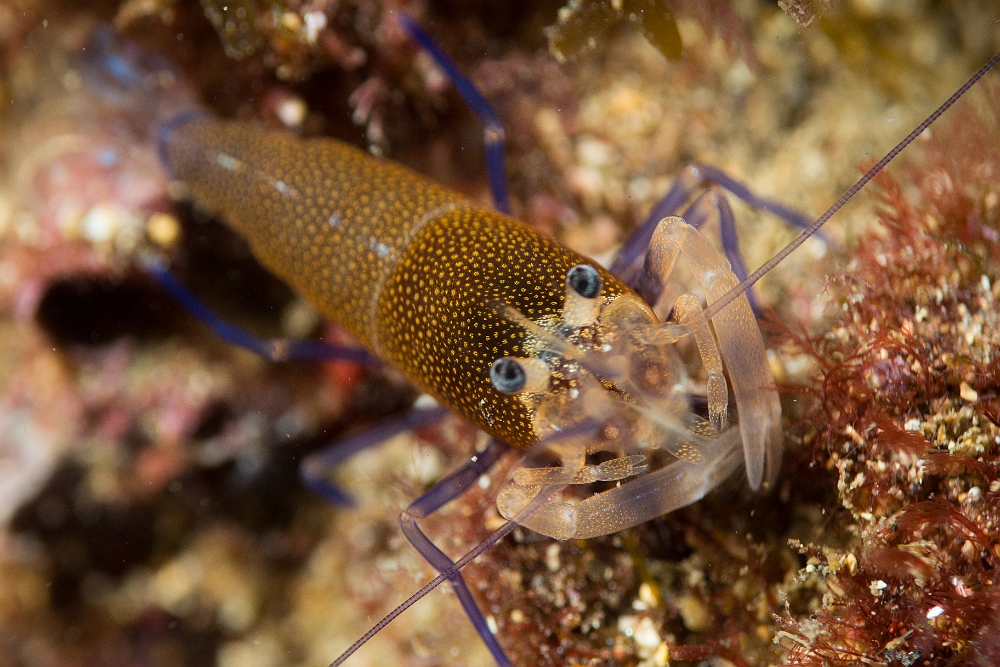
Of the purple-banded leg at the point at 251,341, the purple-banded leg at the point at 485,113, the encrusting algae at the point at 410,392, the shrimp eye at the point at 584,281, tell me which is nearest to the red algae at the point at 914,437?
A: the encrusting algae at the point at 410,392

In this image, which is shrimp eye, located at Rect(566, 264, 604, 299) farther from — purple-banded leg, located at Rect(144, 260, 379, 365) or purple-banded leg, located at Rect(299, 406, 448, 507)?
purple-banded leg, located at Rect(144, 260, 379, 365)

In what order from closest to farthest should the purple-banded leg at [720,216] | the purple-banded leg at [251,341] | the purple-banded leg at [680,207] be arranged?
the purple-banded leg at [720,216] → the purple-banded leg at [680,207] → the purple-banded leg at [251,341]

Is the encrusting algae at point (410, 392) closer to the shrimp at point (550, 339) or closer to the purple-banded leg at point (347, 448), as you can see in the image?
the purple-banded leg at point (347, 448)

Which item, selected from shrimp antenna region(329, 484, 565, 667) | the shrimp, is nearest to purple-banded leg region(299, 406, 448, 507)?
the shrimp

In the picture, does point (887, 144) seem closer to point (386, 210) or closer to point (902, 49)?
point (902, 49)

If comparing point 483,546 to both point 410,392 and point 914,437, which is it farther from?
point 410,392

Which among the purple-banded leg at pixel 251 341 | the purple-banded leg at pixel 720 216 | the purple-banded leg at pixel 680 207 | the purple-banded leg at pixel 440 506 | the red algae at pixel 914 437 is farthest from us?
the purple-banded leg at pixel 251 341
